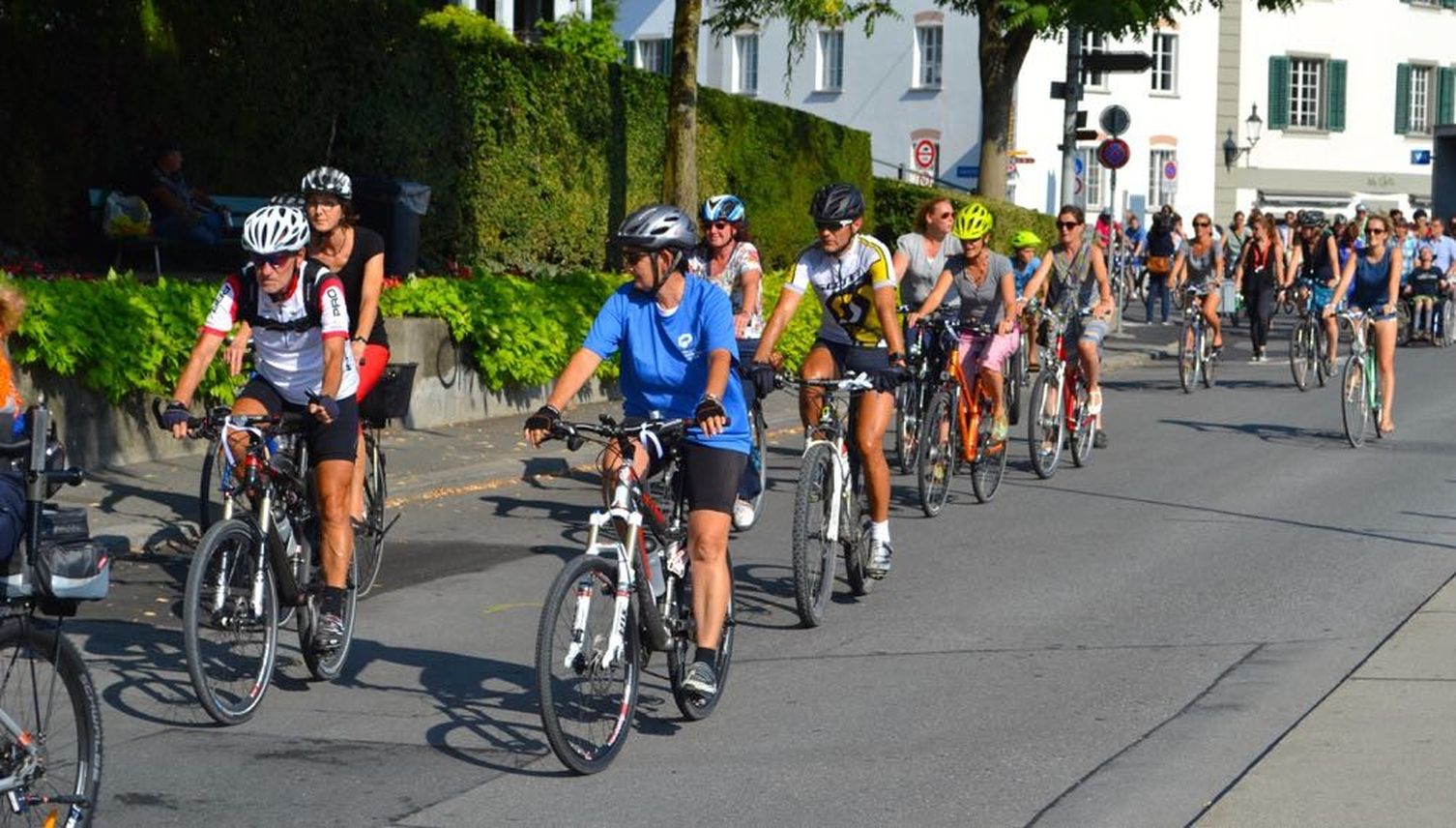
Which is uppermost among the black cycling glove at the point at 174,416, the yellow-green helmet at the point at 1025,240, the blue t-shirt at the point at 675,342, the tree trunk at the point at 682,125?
the tree trunk at the point at 682,125

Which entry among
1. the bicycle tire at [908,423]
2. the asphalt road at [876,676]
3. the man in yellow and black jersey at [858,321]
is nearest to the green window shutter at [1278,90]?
the asphalt road at [876,676]

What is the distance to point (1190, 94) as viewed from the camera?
181 ft

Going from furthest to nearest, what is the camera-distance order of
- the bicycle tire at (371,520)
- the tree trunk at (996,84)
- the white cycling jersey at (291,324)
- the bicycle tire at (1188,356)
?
the tree trunk at (996,84)
the bicycle tire at (1188,356)
the bicycle tire at (371,520)
the white cycling jersey at (291,324)

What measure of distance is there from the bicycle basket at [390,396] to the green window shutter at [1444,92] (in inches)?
2100

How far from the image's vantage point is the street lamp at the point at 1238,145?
5572 centimetres

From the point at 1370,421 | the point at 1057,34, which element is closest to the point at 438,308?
the point at 1370,421

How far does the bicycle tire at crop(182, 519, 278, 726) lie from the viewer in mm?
7324

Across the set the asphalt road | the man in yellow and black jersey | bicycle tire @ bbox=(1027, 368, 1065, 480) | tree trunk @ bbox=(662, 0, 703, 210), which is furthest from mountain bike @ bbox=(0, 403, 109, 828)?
tree trunk @ bbox=(662, 0, 703, 210)

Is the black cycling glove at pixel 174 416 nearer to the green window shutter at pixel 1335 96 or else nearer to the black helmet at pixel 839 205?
the black helmet at pixel 839 205

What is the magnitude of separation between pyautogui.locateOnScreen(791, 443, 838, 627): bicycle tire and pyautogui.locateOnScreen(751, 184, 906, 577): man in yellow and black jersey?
69cm

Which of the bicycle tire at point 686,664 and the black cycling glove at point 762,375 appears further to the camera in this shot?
the black cycling glove at point 762,375

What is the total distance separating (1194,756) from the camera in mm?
7246

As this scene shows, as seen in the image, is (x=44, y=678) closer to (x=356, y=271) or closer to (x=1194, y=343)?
(x=356, y=271)

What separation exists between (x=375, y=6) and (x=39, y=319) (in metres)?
7.95
